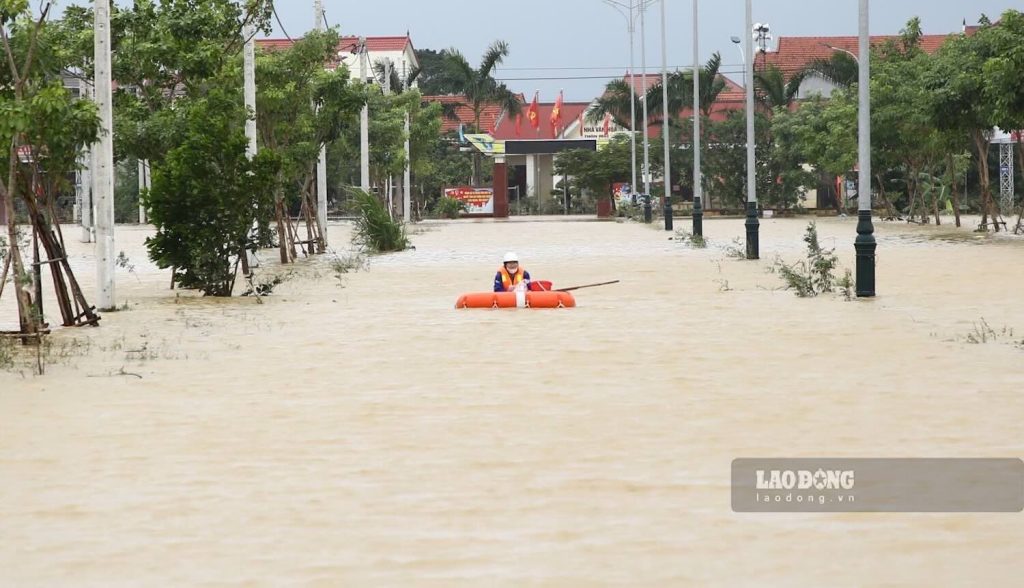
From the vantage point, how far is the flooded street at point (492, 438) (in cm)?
749

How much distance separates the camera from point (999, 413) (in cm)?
1183

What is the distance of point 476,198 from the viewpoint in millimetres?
90125

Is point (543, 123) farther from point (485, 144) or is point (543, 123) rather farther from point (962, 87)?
point (962, 87)

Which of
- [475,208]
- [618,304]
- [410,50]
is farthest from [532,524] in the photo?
[410,50]

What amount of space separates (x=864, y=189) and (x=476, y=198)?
65738mm

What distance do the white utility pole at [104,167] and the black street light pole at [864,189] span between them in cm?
1015

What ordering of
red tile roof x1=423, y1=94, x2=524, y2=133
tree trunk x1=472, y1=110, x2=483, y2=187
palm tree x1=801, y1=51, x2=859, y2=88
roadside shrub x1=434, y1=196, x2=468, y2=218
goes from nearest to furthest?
palm tree x1=801, y1=51, x2=859, y2=88, roadside shrub x1=434, y1=196, x2=468, y2=218, tree trunk x1=472, y1=110, x2=483, y2=187, red tile roof x1=423, y1=94, x2=524, y2=133

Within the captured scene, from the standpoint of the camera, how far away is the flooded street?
7.49 m

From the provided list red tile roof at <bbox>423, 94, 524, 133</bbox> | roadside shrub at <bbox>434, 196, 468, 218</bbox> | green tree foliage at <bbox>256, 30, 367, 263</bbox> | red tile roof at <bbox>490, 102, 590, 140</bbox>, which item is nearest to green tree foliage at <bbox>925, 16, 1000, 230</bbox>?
green tree foliage at <bbox>256, 30, 367, 263</bbox>

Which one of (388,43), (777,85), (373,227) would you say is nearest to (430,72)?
(388,43)

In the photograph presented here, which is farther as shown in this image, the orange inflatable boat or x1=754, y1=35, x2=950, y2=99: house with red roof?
x1=754, y1=35, x2=950, y2=99: house with red roof

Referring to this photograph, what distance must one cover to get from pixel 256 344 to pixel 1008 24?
27.0 m

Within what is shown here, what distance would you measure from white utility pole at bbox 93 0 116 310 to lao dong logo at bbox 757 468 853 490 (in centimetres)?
1456

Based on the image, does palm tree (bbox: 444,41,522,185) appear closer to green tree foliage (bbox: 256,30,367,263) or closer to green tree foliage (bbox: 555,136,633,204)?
green tree foliage (bbox: 555,136,633,204)
